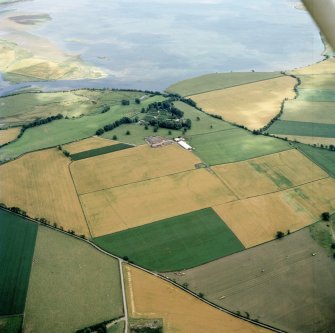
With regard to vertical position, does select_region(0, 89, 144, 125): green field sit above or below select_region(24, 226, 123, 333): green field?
above

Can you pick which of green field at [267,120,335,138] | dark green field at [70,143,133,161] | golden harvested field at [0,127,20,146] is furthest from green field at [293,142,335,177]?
golden harvested field at [0,127,20,146]

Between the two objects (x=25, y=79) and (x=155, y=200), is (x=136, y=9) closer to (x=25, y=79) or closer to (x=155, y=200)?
(x=25, y=79)

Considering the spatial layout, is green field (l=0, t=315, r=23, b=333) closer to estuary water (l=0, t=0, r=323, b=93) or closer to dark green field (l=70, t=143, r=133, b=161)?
dark green field (l=70, t=143, r=133, b=161)

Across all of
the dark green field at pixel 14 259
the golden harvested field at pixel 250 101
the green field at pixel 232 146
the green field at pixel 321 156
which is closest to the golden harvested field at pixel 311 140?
the green field at pixel 321 156

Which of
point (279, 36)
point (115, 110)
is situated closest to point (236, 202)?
point (115, 110)

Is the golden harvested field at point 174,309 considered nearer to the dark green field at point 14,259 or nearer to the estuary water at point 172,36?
the dark green field at point 14,259
